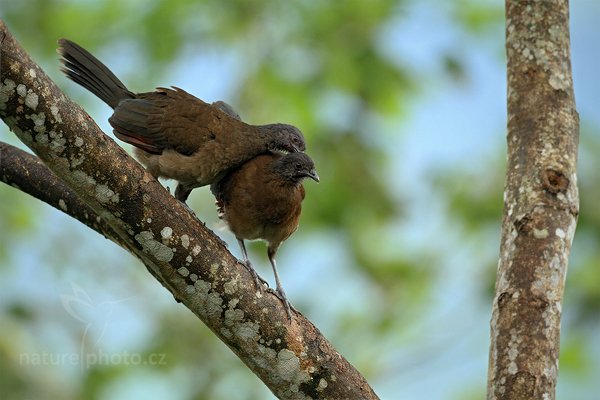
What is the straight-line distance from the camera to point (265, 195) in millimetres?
4613

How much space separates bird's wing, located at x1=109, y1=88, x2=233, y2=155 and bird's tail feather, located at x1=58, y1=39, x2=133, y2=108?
0.13m

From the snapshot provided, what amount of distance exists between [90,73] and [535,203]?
2.49 m

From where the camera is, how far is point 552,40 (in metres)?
4.08

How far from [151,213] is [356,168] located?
179 inches

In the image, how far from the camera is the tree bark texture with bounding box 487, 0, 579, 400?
3.45 metres

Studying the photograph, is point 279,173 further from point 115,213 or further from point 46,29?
point 46,29

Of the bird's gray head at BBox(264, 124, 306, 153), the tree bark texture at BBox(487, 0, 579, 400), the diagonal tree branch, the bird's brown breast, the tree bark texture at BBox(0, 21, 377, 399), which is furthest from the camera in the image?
the bird's gray head at BBox(264, 124, 306, 153)

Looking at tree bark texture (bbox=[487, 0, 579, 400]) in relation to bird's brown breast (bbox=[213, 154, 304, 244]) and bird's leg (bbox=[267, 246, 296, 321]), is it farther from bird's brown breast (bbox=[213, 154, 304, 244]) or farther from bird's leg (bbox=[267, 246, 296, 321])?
bird's brown breast (bbox=[213, 154, 304, 244])

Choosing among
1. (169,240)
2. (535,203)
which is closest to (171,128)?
(169,240)

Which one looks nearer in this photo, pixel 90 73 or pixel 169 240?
pixel 169 240

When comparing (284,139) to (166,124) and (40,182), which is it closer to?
(166,124)

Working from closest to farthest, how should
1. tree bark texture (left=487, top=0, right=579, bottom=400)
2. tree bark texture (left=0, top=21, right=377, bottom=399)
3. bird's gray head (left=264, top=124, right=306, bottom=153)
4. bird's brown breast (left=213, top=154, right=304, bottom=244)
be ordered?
tree bark texture (left=0, top=21, right=377, bottom=399) → tree bark texture (left=487, top=0, right=579, bottom=400) → bird's brown breast (left=213, top=154, right=304, bottom=244) → bird's gray head (left=264, top=124, right=306, bottom=153)

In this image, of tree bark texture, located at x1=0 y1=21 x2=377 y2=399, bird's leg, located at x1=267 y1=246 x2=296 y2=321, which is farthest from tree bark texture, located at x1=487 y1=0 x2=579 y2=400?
bird's leg, located at x1=267 y1=246 x2=296 y2=321

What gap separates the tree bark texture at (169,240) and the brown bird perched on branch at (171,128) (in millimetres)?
1102
